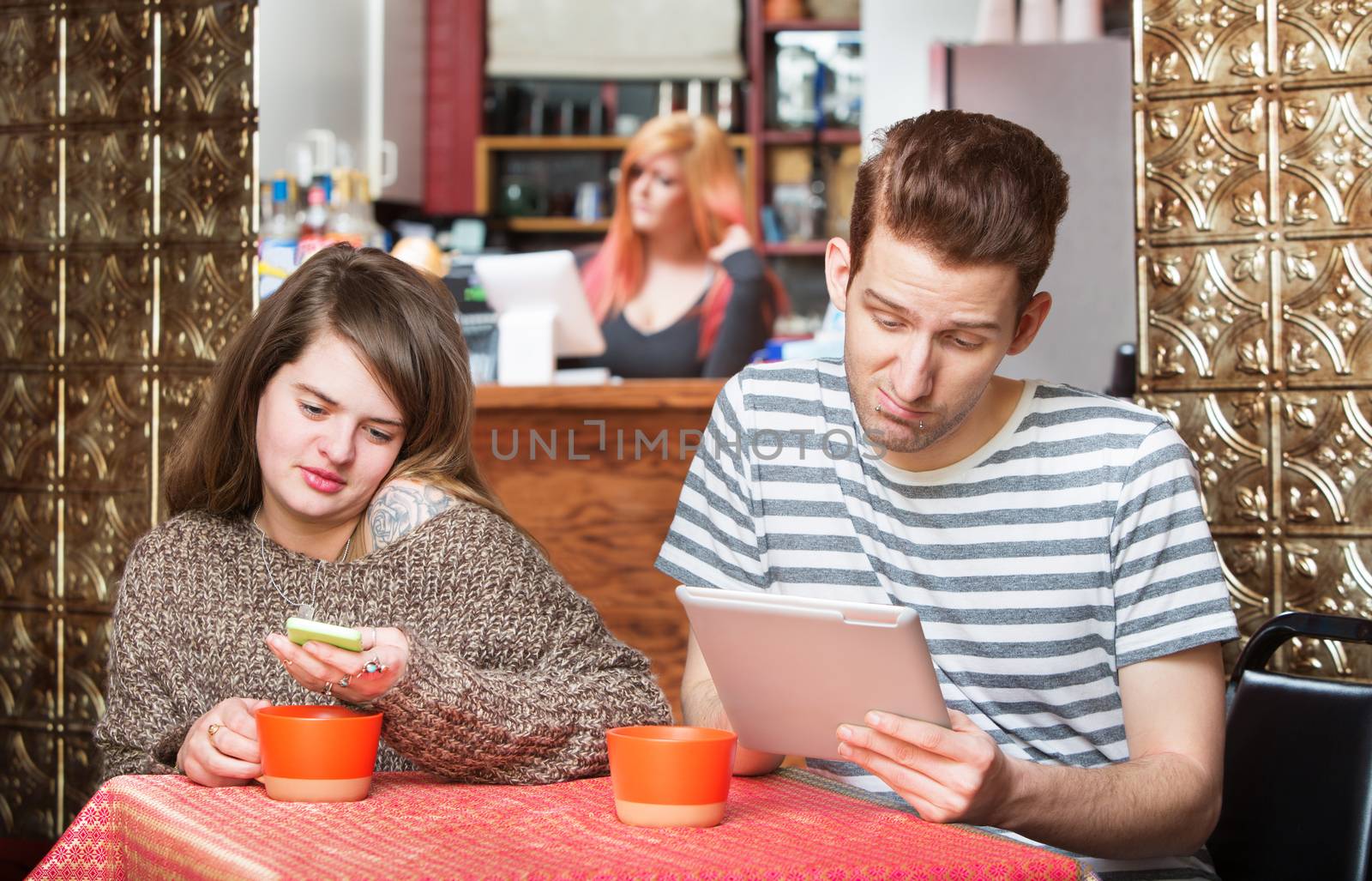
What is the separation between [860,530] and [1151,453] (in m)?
0.29

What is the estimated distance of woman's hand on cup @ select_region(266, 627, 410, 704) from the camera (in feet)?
3.14

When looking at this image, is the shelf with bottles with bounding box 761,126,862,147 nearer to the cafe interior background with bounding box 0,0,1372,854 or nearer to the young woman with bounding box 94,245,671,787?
the cafe interior background with bounding box 0,0,1372,854

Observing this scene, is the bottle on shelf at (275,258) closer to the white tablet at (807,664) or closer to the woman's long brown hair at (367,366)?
the woman's long brown hair at (367,366)

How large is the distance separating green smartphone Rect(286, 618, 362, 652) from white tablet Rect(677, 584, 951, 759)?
0.76 ft

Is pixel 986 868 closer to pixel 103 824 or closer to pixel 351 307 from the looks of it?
pixel 103 824

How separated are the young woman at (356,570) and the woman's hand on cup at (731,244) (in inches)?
109

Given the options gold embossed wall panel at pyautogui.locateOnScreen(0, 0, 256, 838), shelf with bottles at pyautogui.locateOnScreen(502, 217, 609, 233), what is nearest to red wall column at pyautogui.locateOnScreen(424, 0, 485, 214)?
shelf with bottles at pyautogui.locateOnScreen(502, 217, 609, 233)

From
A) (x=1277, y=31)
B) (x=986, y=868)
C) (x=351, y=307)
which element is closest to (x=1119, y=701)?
(x=986, y=868)

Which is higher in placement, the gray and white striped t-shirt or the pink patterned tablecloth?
the gray and white striped t-shirt

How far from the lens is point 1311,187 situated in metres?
1.88

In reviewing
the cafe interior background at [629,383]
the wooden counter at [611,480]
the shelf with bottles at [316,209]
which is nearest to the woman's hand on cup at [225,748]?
the cafe interior background at [629,383]

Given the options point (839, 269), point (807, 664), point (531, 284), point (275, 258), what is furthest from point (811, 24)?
point (807, 664)

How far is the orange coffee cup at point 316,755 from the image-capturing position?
3.11 feet

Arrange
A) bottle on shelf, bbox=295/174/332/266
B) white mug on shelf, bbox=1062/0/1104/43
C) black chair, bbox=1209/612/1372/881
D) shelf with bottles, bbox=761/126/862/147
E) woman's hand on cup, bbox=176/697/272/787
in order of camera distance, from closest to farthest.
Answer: woman's hand on cup, bbox=176/697/272/787 → black chair, bbox=1209/612/1372/881 → bottle on shelf, bbox=295/174/332/266 → white mug on shelf, bbox=1062/0/1104/43 → shelf with bottles, bbox=761/126/862/147
